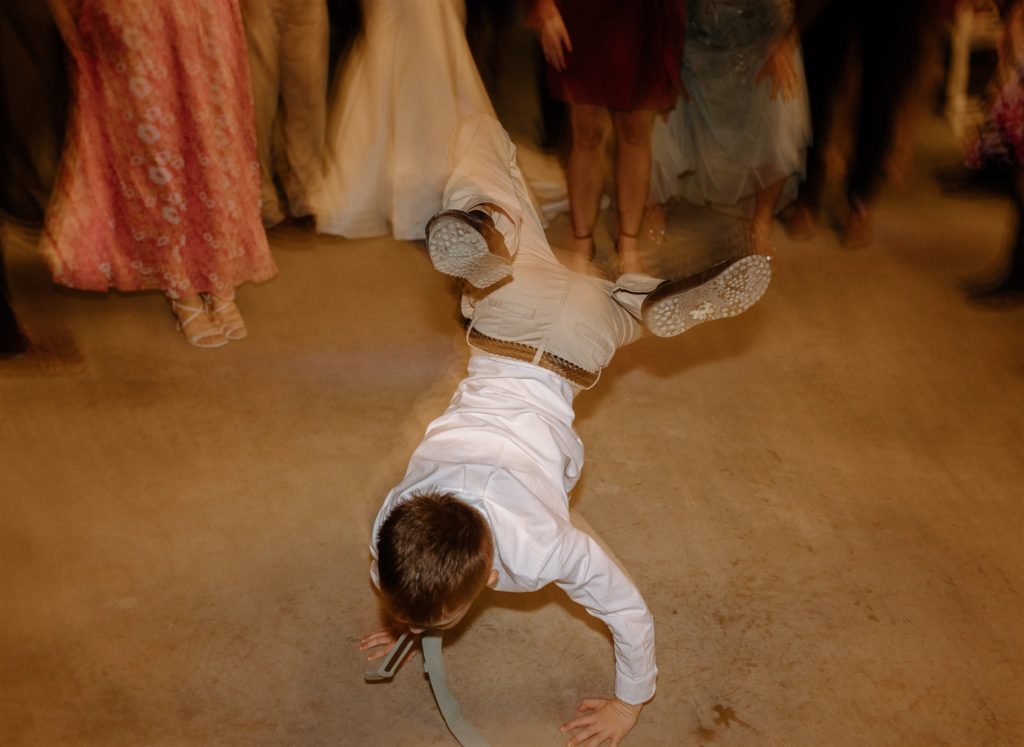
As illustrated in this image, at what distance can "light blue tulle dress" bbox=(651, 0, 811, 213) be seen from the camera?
274 cm

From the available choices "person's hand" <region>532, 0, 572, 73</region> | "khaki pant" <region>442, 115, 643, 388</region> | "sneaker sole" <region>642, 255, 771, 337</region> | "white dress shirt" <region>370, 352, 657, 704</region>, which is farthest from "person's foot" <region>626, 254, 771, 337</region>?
"person's hand" <region>532, 0, 572, 73</region>

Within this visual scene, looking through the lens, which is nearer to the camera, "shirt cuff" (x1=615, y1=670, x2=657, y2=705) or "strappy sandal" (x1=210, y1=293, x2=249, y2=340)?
"shirt cuff" (x1=615, y1=670, x2=657, y2=705)

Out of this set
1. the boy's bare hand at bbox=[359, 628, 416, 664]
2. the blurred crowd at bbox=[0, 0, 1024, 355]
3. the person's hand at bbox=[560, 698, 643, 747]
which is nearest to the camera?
the person's hand at bbox=[560, 698, 643, 747]

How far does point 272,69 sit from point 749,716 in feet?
7.10

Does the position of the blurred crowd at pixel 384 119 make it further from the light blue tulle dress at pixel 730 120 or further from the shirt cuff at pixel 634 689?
the shirt cuff at pixel 634 689

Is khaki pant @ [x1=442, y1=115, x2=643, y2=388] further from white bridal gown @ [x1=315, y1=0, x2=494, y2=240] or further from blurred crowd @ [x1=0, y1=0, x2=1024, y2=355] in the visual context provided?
white bridal gown @ [x1=315, y1=0, x2=494, y2=240]

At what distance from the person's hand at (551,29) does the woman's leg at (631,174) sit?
261 mm

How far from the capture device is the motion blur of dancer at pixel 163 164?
211 centimetres

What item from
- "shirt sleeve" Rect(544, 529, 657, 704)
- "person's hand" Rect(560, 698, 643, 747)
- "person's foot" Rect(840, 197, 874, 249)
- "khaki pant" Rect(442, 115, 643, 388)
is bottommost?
"person's foot" Rect(840, 197, 874, 249)

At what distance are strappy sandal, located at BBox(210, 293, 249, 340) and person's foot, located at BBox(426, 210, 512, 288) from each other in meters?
1.15

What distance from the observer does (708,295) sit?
1.58 m

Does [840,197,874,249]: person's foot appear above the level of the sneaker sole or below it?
below

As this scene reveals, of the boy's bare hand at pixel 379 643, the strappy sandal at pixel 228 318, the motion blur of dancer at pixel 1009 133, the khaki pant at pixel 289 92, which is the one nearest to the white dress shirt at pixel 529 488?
the boy's bare hand at pixel 379 643

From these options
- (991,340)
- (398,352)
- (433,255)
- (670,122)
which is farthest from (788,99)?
(433,255)
